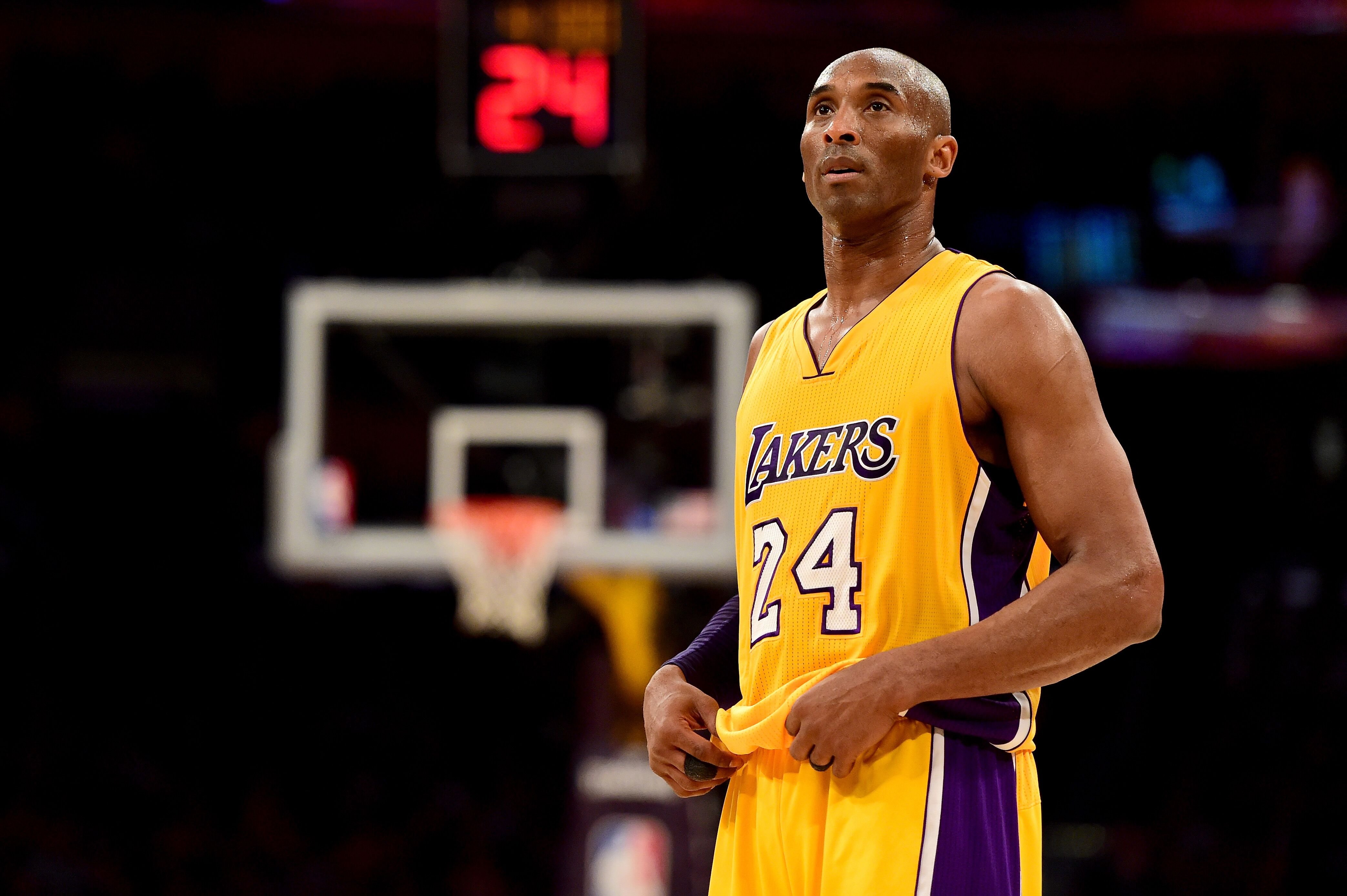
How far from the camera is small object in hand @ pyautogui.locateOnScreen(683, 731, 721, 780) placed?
2.22 m

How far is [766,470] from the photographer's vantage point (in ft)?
7.55

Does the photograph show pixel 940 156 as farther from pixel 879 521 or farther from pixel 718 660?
pixel 718 660

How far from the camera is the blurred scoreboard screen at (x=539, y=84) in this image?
7441 millimetres

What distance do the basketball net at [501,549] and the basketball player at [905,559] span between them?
598 cm

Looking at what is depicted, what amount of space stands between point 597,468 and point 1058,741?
264 inches

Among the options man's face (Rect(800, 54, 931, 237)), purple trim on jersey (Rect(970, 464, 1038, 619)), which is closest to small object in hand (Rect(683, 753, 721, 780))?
purple trim on jersey (Rect(970, 464, 1038, 619))

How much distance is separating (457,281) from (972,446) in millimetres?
10677

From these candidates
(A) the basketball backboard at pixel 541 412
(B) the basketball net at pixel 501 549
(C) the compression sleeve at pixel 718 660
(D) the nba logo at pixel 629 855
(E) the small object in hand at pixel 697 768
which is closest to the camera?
(E) the small object in hand at pixel 697 768

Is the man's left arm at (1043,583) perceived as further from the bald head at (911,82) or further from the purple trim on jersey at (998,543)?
the bald head at (911,82)

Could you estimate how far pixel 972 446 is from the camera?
2.11 m

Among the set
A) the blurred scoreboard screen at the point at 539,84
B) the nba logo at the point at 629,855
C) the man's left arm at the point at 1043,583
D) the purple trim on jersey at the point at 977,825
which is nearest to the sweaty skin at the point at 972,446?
the man's left arm at the point at 1043,583

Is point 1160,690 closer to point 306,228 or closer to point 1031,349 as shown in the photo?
point 306,228

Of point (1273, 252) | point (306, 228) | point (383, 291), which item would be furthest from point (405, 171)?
point (1273, 252)

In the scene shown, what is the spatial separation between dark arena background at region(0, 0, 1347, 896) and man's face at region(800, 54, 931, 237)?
940 cm
